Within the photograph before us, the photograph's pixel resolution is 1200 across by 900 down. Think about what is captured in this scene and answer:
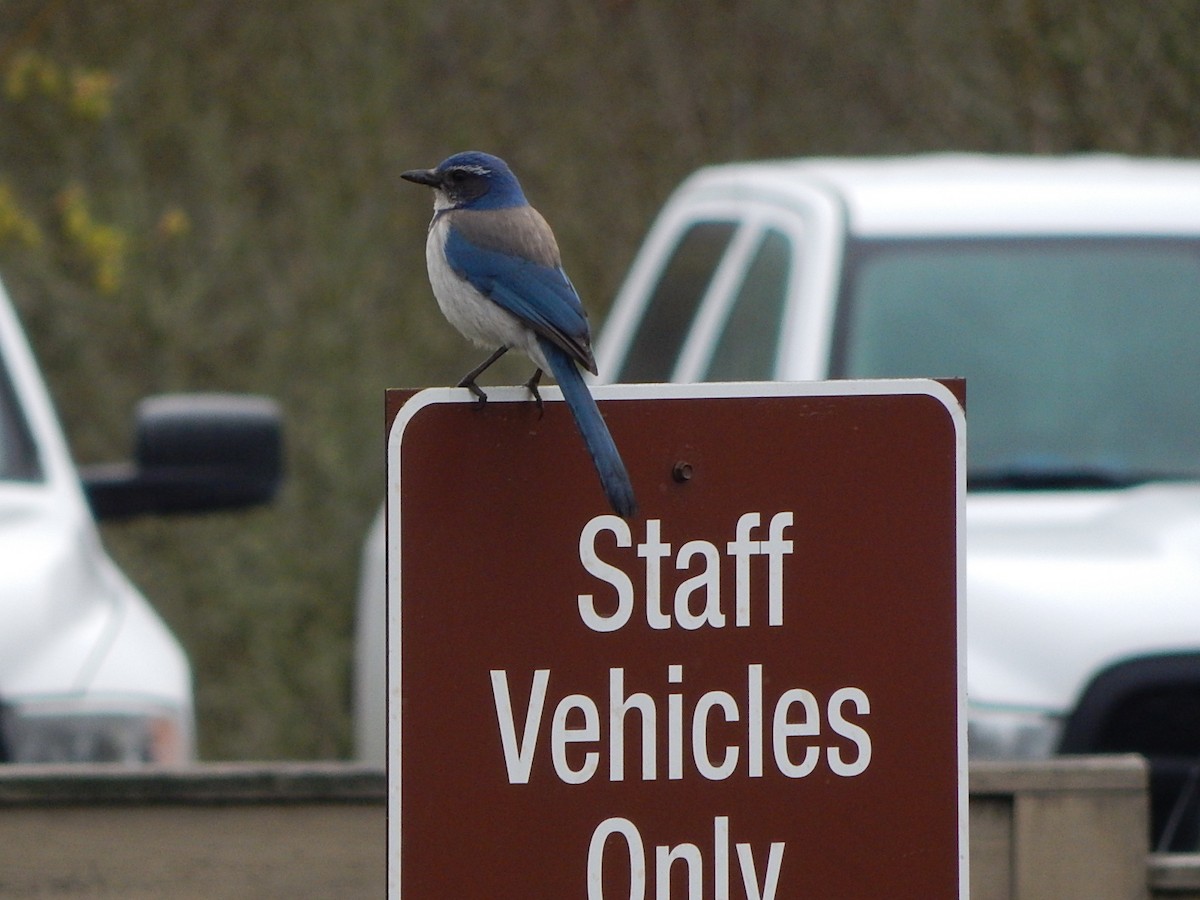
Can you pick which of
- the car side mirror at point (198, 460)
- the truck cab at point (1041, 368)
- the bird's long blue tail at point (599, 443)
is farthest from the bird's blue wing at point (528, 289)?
the car side mirror at point (198, 460)

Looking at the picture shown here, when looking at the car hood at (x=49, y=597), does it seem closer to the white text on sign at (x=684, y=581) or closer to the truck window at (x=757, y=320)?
the truck window at (x=757, y=320)

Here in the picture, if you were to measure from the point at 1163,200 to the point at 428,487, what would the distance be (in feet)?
11.1

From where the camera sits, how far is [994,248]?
4.74 m

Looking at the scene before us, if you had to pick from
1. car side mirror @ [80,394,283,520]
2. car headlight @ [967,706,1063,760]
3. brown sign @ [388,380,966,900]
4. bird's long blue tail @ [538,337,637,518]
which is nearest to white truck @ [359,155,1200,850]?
car headlight @ [967,706,1063,760]

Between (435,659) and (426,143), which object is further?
(426,143)

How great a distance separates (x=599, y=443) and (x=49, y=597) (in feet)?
7.75

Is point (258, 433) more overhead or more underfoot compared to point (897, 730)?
more overhead

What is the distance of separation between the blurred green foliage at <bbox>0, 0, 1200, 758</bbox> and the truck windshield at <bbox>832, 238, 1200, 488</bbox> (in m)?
4.20

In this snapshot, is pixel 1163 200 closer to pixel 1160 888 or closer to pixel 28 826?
pixel 1160 888

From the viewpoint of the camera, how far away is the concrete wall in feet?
9.50

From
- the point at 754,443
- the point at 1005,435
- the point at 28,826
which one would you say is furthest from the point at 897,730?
the point at 1005,435

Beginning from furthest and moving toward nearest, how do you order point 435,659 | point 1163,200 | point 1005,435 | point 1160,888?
point 1163,200
point 1005,435
point 1160,888
point 435,659

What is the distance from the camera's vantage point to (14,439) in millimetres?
4758

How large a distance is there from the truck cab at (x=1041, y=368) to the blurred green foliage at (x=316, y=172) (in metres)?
3.79
